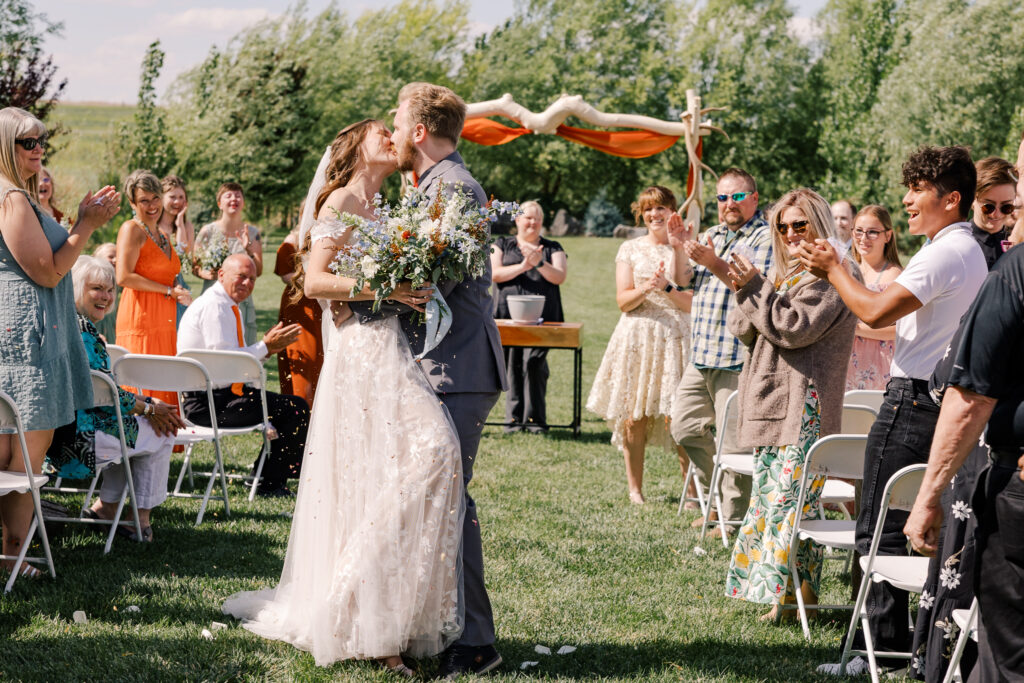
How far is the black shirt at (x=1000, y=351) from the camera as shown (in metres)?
2.59

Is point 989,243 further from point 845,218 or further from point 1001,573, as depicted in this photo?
point 845,218

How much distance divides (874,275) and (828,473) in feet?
8.46

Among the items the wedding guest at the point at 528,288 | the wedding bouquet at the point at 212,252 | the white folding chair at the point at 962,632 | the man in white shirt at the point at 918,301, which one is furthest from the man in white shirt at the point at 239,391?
the white folding chair at the point at 962,632

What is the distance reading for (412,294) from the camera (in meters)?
3.70

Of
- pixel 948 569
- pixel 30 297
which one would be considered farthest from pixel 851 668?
pixel 30 297

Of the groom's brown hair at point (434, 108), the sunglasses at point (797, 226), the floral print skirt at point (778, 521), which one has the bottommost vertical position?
the floral print skirt at point (778, 521)

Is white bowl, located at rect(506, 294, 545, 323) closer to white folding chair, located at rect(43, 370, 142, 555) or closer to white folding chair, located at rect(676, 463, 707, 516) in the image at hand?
white folding chair, located at rect(676, 463, 707, 516)

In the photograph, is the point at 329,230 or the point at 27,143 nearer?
the point at 329,230

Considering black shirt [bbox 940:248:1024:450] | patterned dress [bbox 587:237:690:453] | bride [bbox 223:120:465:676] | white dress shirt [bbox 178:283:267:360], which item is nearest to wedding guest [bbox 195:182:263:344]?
white dress shirt [bbox 178:283:267:360]

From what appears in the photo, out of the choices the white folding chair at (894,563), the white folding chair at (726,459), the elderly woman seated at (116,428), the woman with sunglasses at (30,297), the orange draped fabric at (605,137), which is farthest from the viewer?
the orange draped fabric at (605,137)

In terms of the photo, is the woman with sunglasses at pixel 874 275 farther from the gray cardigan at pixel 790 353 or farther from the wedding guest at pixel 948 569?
the wedding guest at pixel 948 569

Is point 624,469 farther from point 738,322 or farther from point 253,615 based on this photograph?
point 253,615

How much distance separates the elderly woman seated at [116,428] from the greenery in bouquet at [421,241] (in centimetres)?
245

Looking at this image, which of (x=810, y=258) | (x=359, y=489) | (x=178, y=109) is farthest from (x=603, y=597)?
(x=178, y=109)
